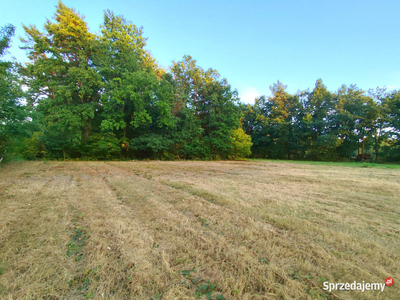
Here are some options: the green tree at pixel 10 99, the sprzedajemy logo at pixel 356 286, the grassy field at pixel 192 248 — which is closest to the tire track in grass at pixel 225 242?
the grassy field at pixel 192 248

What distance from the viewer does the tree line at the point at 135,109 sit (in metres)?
15.8

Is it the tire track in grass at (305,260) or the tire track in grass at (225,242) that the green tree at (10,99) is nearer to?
the tire track in grass at (225,242)

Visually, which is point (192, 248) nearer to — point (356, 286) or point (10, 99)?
point (356, 286)

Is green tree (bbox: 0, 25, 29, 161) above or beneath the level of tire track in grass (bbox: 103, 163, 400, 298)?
above

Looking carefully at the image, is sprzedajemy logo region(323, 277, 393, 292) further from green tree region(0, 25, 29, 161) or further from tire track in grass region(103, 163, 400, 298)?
green tree region(0, 25, 29, 161)

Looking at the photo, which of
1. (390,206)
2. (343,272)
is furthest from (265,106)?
(343,272)

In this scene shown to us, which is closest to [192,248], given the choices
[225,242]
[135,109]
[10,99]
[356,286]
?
[225,242]

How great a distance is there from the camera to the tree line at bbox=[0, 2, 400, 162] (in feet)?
51.7

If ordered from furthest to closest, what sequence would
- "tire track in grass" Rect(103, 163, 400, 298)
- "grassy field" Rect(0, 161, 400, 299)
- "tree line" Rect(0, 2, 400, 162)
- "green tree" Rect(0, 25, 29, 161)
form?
1. "tree line" Rect(0, 2, 400, 162)
2. "green tree" Rect(0, 25, 29, 161)
3. "tire track in grass" Rect(103, 163, 400, 298)
4. "grassy field" Rect(0, 161, 400, 299)

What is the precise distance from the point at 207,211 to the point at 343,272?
2.18 metres

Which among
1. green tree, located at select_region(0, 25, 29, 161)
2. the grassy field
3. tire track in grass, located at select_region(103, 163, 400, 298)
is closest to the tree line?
green tree, located at select_region(0, 25, 29, 161)

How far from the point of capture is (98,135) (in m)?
18.4

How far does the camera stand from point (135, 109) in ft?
61.6

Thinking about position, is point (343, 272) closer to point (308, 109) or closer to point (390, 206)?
point (390, 206)
